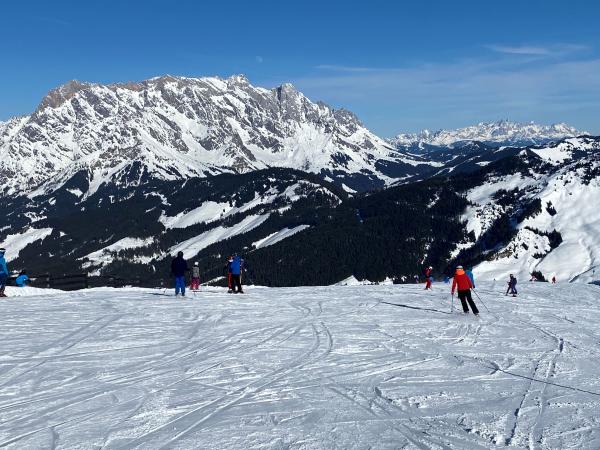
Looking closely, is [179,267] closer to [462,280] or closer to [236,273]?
[236,273]

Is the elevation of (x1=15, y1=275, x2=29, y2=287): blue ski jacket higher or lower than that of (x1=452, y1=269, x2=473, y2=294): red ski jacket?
higher

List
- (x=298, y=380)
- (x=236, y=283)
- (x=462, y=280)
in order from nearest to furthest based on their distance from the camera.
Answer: (x=298, y=380), (x=462, y=280), (x=236, y=283)

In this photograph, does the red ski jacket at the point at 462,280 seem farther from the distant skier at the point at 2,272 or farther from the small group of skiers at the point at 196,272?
the distant skier at the point at 2,272

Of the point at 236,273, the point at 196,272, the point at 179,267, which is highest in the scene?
the point at 179,267

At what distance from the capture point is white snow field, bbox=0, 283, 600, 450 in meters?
10.6

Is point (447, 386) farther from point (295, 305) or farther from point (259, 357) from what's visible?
point (295, 305)

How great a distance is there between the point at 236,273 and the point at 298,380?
21.9m

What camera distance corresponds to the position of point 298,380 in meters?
14.4

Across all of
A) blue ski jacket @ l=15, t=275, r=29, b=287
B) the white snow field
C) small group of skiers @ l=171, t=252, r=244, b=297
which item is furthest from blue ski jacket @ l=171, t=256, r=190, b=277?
blue ski jacket @ l=15, t=275, r=29, b=287

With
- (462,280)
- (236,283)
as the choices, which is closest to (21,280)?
(236,283)

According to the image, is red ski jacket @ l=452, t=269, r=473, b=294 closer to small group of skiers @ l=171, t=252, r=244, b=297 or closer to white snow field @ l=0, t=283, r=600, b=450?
white snow field @ l=0, t=283, r=600, b=450

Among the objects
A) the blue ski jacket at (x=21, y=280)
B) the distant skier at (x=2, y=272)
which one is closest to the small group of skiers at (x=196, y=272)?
the distant skier at (x=2, y=272)

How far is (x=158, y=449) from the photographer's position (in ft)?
32.8

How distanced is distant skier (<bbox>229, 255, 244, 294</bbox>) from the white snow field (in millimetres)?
8166
